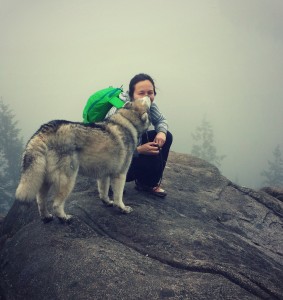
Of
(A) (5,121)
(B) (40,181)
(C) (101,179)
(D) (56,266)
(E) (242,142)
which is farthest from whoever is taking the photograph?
(E) (242,142)

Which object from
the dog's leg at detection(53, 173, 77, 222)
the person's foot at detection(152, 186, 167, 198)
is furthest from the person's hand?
the dog's leg at detection(53, 173, 77, 222)

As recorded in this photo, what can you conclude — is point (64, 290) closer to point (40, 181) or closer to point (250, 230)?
point (40, 181)

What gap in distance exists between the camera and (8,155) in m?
38.6

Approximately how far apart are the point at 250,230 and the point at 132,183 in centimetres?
344

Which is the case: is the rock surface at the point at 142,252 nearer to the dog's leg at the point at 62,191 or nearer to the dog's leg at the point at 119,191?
the dog's leg at the point at 119,191

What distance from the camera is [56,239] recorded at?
507cm

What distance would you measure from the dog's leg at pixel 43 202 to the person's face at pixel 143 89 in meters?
2.97

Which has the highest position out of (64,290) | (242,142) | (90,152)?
(90,152)

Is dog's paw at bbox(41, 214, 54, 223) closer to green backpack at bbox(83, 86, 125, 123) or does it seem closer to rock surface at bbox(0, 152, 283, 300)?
rock surface at bbox(0, 152, 283, 300)

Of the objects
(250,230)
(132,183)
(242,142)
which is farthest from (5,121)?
(242,142)

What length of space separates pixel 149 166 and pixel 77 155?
2406mm

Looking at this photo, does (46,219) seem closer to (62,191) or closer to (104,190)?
(62,191)

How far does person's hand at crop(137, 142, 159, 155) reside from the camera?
6.63m

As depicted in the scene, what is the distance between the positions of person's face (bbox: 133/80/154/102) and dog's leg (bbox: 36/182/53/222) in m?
2.97
